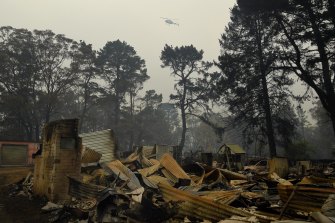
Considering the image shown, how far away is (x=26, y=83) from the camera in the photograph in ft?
129

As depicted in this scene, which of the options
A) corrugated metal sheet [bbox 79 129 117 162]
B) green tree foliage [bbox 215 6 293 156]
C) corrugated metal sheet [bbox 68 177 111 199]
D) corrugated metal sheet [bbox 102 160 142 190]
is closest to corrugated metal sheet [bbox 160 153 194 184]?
corrugated metal sheet [bbox 102 160 142 190]

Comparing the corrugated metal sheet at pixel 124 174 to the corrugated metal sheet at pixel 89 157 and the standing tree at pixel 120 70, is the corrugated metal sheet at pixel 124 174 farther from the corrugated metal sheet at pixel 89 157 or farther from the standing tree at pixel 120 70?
the standing tree at pixel 120 70

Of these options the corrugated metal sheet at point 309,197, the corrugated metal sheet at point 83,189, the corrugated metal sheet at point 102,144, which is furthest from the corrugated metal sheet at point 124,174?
the corrugated metal sheet at point 309,197

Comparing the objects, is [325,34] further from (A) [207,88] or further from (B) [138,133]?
(B) [138,133]

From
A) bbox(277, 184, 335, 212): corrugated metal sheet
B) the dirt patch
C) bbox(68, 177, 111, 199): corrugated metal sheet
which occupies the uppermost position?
bbox(277, 184, 335, 212): corrugated metal sheet

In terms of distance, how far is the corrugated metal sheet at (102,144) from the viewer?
1697 cm

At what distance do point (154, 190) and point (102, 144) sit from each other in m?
7.57

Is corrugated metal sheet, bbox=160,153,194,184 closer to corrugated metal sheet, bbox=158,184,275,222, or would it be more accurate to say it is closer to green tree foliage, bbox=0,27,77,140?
corrugated metal sheet, bbox=158,184,275,222

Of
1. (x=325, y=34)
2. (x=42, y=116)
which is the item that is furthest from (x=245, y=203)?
(x=42, y=116)

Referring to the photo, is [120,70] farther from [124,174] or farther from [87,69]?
[124,174]

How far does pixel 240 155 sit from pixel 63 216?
13676 mm

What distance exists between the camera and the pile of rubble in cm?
639

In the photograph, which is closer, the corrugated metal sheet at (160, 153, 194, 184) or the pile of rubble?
the pile of rubble

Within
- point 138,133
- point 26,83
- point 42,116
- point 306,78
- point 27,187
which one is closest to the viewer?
point 27,187
